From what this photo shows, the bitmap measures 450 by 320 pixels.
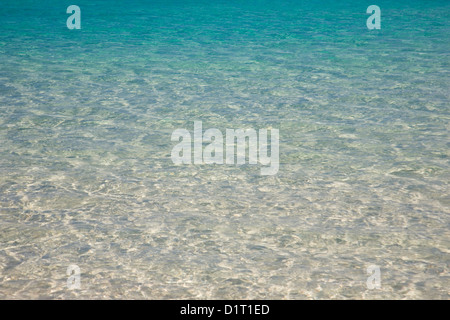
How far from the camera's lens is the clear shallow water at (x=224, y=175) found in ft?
7.25

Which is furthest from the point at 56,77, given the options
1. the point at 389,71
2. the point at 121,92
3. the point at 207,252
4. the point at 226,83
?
the point at 207,252

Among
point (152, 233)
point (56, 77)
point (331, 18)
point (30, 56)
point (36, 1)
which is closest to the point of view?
point (152, 233)

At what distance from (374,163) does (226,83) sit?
2255mm

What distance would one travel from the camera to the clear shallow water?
2211 millimetres

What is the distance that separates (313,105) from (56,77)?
2538 mm

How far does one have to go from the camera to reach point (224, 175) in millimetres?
3203

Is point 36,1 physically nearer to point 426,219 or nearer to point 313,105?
point 313,105

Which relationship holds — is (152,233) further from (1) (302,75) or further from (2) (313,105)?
(1) (302,75)

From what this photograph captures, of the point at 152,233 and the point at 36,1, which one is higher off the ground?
the point at 36,1

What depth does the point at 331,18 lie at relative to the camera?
31.1ft

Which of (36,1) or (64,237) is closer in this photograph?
(64,237)

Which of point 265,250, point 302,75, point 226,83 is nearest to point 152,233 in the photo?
point 265,250

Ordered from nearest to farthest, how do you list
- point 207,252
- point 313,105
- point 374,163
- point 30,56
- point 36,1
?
point 207,252 → point 374,163 → point 313,105 → point 30,56 → point 36,1

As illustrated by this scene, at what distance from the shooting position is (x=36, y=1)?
11.8m
